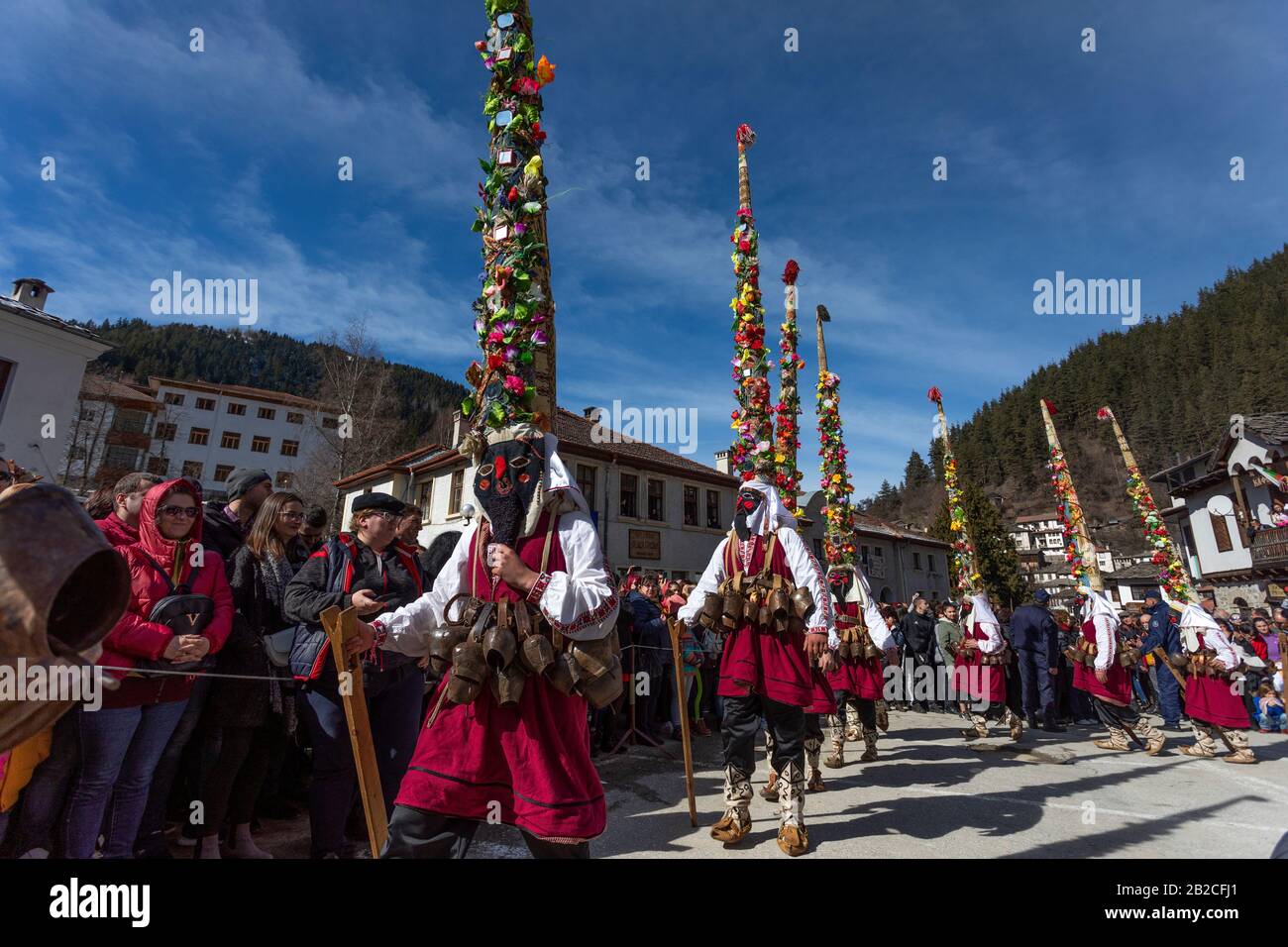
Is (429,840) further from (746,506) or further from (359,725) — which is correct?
(746,506)

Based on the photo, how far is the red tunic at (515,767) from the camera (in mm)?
2189

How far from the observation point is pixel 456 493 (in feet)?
71.8

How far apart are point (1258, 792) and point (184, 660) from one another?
9069mm

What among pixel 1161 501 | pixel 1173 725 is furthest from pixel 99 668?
pixel 1161 501

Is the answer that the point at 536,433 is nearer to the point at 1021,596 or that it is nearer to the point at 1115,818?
the point at 1115,818

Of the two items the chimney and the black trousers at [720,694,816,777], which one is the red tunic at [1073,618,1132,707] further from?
the chimney

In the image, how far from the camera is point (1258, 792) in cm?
594

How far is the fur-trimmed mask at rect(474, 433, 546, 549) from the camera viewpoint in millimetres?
2635

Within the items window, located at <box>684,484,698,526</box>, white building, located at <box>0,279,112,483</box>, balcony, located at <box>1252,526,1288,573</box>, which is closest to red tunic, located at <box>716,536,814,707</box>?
window, located at <box>684,484,698,526</box>

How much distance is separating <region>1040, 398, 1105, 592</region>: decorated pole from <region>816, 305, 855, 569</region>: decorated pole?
12.1 feet

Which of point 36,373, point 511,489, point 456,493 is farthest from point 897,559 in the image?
point 36,373

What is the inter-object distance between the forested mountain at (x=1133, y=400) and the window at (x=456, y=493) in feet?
229

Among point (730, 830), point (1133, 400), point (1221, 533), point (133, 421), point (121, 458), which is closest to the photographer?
point (730, 830)

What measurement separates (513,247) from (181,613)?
8.68 feet
